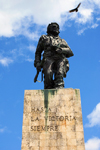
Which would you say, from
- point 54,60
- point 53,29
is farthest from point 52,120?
point 53,29

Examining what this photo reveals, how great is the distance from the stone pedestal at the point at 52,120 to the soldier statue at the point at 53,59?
912 mm

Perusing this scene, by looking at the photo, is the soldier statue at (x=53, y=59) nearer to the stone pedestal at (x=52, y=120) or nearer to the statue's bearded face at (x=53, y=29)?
the statue's bearded face at (x=53, y=29)

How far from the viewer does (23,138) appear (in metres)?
9.61

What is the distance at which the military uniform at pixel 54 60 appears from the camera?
11461 millimetres

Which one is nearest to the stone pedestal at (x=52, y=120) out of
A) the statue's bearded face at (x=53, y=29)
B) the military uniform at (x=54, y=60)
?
the military uniform at (x=54, y=60)

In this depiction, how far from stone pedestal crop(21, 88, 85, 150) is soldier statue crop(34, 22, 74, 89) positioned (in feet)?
2.99

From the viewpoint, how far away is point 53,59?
11.9 metres

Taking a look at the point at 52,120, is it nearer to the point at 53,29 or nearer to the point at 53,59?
the point at 53,59

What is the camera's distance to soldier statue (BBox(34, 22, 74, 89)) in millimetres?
11469

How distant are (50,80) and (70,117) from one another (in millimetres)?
2366

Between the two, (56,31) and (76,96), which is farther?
(56,31)

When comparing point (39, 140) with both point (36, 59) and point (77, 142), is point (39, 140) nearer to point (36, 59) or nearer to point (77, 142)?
point (77, 142)

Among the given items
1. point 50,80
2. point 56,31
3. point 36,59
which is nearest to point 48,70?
point 50,80

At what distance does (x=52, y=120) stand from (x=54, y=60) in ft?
11.3
